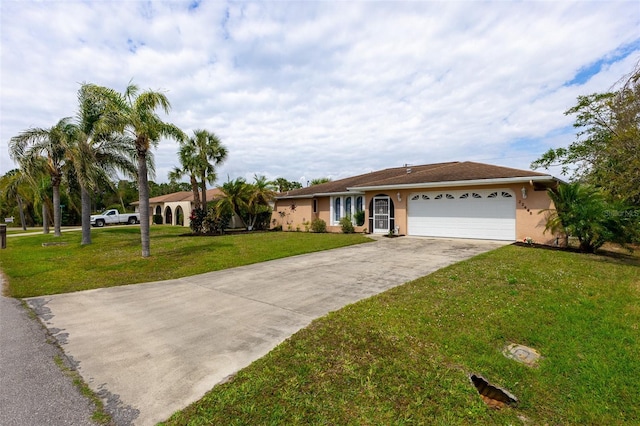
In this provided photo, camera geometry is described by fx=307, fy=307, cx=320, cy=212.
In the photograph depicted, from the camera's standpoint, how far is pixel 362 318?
4938mm

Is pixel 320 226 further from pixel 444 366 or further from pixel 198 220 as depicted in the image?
pixel 444 366

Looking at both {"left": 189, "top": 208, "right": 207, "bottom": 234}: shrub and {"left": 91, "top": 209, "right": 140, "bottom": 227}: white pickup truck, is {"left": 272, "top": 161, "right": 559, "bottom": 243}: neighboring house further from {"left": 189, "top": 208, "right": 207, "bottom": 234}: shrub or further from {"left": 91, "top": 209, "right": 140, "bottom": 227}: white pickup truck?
{"left": 91, "top": 209, "right": 140, "bottom": 227}: white pickup truck

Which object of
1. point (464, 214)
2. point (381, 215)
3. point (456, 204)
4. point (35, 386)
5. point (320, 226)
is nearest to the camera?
point (35, 386)

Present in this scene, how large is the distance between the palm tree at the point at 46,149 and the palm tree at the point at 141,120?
6850 mm

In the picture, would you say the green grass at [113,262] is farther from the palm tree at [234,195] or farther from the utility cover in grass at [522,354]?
the utility cover in grass at [522,354]

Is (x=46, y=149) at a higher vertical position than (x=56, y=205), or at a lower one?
higher

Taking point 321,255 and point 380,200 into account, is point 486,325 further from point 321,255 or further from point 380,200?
point 380,200

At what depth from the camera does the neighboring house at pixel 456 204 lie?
13117 mm

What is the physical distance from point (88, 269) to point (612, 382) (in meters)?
12.2

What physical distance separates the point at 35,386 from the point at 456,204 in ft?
50.9

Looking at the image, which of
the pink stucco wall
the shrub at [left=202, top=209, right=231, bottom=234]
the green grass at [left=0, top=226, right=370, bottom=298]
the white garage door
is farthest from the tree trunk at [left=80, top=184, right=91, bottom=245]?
the white garage door

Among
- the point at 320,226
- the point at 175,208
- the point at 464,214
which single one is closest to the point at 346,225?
the point at 320,226

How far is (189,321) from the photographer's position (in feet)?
16.9

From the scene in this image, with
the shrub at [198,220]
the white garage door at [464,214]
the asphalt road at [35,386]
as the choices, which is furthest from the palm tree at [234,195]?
the asphalt road at [35,386]
